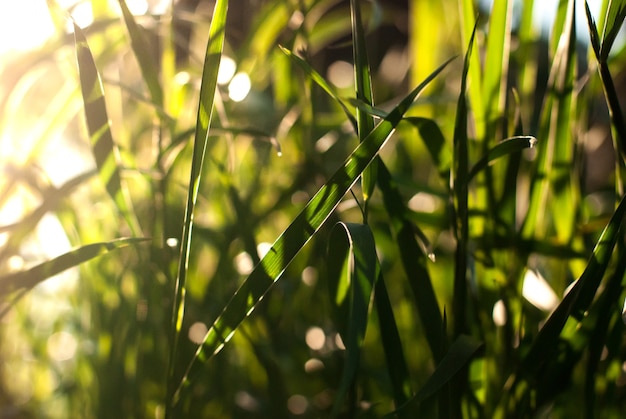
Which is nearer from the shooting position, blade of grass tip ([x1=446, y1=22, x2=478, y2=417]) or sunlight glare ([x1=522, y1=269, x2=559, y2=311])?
blade of grass tip ([x1=446, y1=22, x2=478, y2=417])

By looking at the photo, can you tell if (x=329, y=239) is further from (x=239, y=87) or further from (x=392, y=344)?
(x=239, y=87)

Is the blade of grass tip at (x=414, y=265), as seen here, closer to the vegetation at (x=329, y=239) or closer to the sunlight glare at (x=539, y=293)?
the vegetation at (x=329, y=239)

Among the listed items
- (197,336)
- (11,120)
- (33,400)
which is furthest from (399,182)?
(33,400)

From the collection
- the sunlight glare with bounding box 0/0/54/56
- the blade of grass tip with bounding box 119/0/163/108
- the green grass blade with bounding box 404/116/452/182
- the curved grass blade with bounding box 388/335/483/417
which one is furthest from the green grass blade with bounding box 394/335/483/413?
the sunlight glare with bounding box 0/0/54/56

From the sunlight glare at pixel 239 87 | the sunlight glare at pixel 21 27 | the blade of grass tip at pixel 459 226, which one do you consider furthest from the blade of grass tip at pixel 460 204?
the sunlight glare at pixel 21 27

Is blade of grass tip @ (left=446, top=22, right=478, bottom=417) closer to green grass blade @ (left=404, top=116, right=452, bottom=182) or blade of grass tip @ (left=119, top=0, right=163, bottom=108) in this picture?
green grass blade @ (left=404, top=116, right=452, bottom=182)
